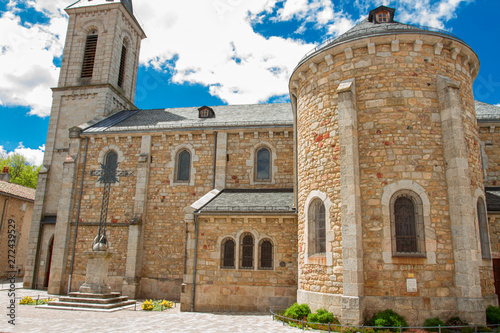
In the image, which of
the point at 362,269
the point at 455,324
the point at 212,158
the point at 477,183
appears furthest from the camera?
the point at 212,158

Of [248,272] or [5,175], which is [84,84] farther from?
[248,272]

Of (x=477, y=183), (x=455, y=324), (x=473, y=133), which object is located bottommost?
(x=455, y=324)

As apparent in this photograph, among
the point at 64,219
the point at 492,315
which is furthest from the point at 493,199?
the point at 64,219

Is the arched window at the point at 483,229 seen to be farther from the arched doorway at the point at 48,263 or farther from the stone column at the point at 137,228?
the arched doorway at the point at 48,263

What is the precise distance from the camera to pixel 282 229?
14.4 meters

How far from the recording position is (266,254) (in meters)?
14.5

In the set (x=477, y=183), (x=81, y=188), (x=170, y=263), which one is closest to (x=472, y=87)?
(x=477, y=183)

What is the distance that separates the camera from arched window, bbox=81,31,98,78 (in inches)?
1017

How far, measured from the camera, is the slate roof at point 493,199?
13.4 m

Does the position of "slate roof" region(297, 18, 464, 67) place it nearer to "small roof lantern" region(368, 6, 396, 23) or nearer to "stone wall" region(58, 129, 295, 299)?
"small roof lantern" region(368, 6, 396, 23)

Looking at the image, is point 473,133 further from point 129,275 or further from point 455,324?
point 129,275

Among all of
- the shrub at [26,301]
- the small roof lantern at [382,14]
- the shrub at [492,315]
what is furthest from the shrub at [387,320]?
the shrub at [26,301]

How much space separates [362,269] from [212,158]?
35.6ft

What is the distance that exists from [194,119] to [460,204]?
50.1 ft
